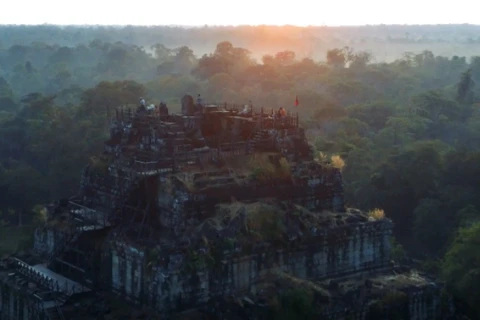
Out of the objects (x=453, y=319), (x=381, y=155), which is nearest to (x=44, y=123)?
(x=381, y=155)

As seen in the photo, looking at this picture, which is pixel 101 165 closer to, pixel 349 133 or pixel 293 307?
pixel 293 307

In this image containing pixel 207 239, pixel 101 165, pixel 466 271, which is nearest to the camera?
pixel 207 239

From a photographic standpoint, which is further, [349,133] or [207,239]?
[349,133]

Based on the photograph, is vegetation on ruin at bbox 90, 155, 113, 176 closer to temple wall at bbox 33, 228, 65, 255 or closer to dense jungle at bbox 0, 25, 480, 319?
temple wall at bbox 33, 228, 65, 255

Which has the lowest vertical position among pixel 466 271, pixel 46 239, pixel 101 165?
pixel 466 271

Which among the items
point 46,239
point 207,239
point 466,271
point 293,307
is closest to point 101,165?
point 46,239

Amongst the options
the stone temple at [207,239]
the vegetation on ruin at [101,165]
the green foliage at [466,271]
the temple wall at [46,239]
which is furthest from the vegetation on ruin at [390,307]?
the temple wall at [46,239]

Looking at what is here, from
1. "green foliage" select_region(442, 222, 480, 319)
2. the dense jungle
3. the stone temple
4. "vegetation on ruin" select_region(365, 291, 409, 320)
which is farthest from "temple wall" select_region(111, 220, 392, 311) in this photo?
the dense jungle

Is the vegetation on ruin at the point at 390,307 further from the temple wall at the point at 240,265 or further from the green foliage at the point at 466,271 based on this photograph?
the green foliage at the point at 466,271

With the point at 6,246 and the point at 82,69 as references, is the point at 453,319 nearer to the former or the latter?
the point at 6,246
